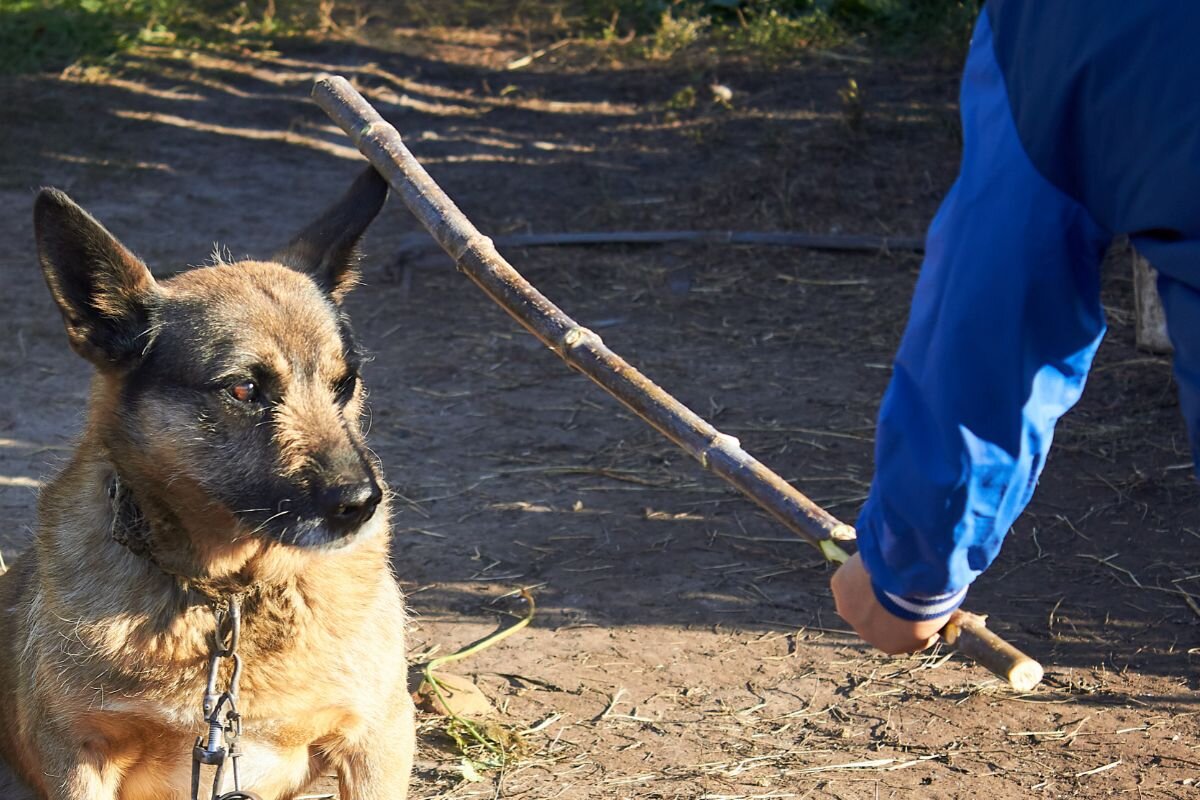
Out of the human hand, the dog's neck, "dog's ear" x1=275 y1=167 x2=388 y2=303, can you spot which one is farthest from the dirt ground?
the human hand

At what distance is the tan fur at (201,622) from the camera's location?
2.98 metres

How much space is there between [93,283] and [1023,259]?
90.9 inches

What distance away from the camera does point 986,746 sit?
3828mm

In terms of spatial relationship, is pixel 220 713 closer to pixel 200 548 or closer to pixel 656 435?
pixel 200 548

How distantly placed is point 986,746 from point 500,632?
1671mm

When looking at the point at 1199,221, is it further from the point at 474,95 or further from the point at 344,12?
the point at 344,12

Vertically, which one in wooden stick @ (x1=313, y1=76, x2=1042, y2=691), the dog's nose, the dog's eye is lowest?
the dog's nose

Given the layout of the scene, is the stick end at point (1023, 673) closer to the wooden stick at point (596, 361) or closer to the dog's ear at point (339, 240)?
the wooden stick at point (596, 361)

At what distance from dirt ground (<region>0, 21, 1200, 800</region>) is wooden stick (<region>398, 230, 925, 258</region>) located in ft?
0.29

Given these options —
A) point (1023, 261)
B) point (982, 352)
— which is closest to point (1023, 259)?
point (1023, 261)

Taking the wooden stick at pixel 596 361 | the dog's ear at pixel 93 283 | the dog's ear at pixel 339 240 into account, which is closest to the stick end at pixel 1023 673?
the wooden stick at pixel 596 361

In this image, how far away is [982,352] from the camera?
5.01ft

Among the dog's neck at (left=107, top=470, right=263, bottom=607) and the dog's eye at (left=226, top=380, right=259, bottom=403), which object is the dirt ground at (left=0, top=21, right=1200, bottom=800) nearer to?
the dog's neck at (left=107, top=470, right=263, bottom=607)

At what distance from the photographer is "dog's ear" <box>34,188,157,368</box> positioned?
2918mm
